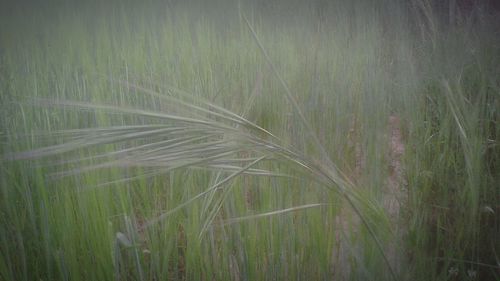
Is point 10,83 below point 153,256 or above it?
above

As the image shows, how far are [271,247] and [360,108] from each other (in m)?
0.43

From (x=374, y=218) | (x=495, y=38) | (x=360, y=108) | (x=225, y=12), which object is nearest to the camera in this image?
(x=374, y=218)

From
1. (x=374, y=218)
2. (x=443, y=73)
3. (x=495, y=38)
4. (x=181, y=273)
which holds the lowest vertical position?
(x=181, y=273)

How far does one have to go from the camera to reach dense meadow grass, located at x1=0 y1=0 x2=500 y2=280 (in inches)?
20.2

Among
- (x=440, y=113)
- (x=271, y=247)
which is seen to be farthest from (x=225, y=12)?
(x=271, y=247)

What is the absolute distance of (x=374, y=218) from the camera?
1.75 feet

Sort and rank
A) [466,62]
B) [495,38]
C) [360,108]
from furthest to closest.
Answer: [495,38] → [466,62] → [360,108]

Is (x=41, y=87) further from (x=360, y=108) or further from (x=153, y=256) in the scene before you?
(x=360, y=108)

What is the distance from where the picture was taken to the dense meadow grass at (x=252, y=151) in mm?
513

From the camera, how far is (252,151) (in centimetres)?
69

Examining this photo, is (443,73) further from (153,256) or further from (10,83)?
(10,83)

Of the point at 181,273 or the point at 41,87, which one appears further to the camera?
the point at 41,87

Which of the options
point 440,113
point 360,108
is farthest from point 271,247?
point 440,113

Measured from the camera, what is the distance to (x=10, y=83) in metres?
0.87
